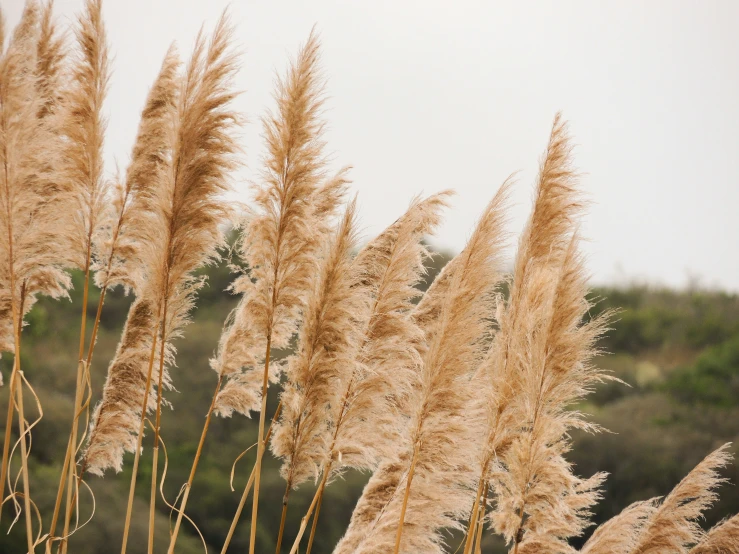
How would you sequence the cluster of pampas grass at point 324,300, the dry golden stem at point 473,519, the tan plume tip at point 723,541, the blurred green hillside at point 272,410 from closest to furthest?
the cluster of pampas grass at point 324,300 < the dry golden stem at point 473,519 < the tan plume tip at point 723,541 < the blurred green hillside at point 272,410

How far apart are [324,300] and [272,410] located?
38.4 ft

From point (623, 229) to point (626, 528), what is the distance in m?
18.8

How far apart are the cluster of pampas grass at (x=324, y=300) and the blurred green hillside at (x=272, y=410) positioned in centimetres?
778

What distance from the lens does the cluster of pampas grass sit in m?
2.61

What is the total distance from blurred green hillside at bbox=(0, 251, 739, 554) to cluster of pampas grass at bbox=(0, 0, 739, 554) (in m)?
7.78

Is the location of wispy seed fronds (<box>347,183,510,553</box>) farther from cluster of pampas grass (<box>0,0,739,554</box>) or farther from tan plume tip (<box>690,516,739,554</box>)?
tan plume tip (<box>690,516,739,554</box>)

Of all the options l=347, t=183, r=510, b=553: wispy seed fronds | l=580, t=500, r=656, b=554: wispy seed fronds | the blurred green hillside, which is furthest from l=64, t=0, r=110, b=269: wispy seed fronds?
the blurred green hillside

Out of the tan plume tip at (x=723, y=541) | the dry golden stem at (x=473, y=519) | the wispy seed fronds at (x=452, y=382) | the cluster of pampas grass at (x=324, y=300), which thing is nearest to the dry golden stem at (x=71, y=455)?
the cluster of pampas grass at (x=324, y=300)

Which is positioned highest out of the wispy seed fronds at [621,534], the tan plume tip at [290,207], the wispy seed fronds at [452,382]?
the tan plume tip at [290,207]

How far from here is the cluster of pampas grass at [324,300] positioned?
8.57ft

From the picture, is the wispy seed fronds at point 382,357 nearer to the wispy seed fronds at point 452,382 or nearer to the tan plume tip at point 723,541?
the wispy seed fronds at point 452,382

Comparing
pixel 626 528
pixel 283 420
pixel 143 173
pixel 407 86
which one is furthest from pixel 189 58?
pixel 407 86

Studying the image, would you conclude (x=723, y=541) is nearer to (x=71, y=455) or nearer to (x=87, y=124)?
(x=71, y=455)

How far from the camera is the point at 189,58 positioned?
2.77 meters
